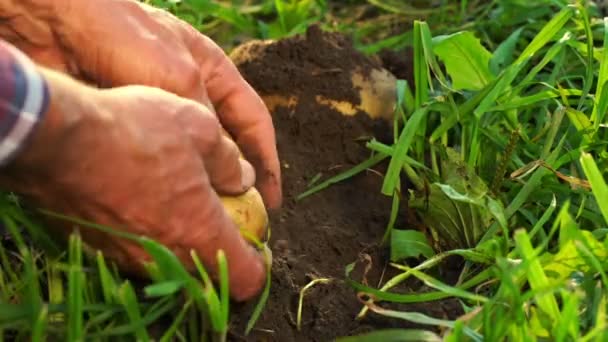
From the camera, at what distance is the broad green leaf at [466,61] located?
70.6 inches

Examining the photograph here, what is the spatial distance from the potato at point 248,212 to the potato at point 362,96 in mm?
563

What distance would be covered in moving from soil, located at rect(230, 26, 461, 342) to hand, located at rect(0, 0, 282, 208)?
0.13 m

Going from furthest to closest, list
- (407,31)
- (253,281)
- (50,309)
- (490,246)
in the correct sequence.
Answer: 1. (407,31)
2. (490,246)
3. (253,281)
4. (50,309)

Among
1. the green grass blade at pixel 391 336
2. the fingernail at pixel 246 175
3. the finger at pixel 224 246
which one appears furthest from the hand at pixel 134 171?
the green grass blade at pixel 391 336

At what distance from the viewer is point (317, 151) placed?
1.90 m

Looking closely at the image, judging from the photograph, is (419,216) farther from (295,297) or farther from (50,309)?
(50,309)

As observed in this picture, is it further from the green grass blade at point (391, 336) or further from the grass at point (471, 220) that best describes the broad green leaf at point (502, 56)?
the green grass blade at point (391, 336)

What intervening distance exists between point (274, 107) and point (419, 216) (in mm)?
480

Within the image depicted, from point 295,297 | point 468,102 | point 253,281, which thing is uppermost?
point 468,102

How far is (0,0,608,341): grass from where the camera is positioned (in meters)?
1.18

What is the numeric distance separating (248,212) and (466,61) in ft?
2.24

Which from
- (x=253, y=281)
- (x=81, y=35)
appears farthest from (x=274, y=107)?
(x=253, y=281)

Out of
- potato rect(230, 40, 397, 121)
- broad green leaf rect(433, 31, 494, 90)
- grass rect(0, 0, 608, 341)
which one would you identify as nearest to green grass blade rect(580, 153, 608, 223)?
grass rect(0, 0, 608, 341)

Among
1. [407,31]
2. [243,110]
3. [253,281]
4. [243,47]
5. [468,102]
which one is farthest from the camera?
[407,31]
